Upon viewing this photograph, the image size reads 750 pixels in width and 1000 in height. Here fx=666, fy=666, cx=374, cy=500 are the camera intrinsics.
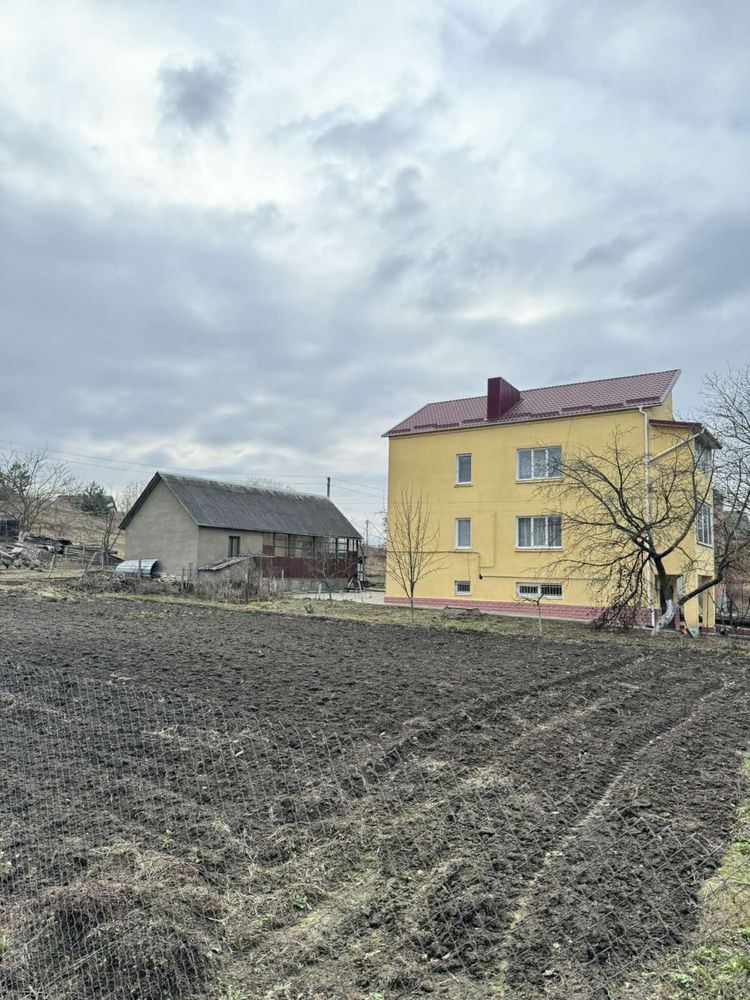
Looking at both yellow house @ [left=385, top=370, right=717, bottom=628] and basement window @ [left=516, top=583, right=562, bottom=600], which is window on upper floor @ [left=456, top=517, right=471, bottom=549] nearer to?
yellow house @ [left=385, top=370, right=717, bottom=628]

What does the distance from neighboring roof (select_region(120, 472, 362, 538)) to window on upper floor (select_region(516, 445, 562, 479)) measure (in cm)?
1521

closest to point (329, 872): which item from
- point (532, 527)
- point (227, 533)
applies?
point (532, 527)

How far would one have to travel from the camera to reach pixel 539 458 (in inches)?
822

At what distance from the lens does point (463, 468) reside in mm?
22422

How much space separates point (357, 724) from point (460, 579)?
613 inches

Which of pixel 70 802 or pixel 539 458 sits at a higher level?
pixel 539 458

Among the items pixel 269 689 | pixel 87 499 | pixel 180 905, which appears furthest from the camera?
pixel 87 499

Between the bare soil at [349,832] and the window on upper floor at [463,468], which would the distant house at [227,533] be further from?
the bare soil at [349,832]

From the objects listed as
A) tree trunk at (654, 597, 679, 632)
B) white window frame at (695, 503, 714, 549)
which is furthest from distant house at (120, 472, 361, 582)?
tree trunk at (654, 597, 679, 632)

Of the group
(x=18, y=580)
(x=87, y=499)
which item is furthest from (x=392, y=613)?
(x=87, y=499)

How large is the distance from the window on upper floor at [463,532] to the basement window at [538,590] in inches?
89.8

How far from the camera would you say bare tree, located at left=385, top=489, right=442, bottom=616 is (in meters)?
21.8

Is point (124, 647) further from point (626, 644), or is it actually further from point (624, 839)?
point (626, 644)

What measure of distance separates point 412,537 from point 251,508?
13.6 m
